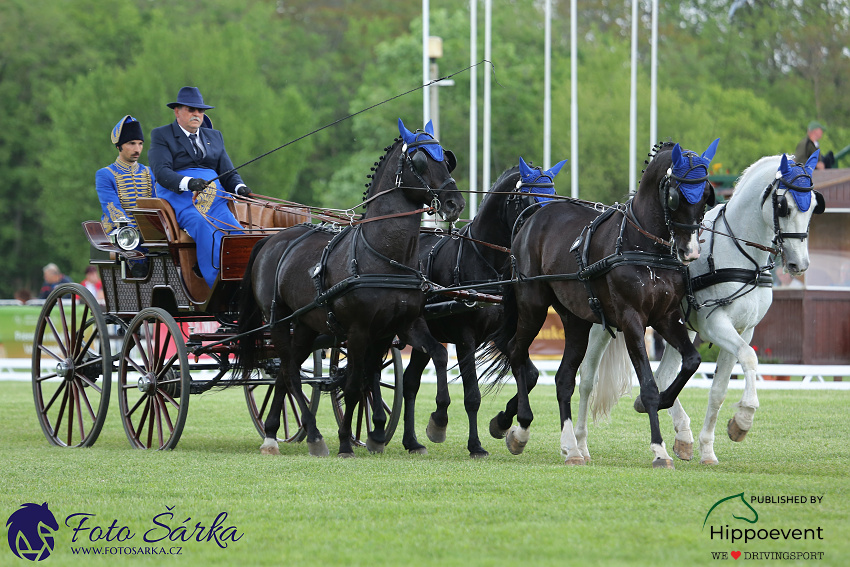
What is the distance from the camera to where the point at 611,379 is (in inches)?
366

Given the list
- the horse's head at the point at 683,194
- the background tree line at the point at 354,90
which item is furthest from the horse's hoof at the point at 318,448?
the background tree line at the point at 354,90

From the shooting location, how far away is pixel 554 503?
6215mm

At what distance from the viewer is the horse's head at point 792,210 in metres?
8.23

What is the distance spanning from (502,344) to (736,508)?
3.83 meters

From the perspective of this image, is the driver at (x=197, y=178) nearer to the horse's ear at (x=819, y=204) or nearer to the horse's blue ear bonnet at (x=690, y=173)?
the horse's blue ear bonnet at (x=690, y=173)

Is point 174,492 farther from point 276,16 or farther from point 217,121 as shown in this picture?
point 276,16

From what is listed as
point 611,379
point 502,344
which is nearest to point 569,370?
point 611,379

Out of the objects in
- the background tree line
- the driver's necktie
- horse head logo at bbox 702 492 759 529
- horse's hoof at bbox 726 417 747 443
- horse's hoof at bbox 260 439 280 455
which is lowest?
horse's hoof at bbox 260 439 280 455

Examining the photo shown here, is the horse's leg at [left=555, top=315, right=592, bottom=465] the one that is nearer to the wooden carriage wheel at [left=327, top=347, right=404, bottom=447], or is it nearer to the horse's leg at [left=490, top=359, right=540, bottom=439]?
the horse's leg at [left=490, top=359, right=540, bottom=439]

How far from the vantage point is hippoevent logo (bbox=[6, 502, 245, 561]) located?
5445 mm

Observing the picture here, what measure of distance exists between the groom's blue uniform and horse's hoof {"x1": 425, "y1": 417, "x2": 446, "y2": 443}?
2161 millimetres

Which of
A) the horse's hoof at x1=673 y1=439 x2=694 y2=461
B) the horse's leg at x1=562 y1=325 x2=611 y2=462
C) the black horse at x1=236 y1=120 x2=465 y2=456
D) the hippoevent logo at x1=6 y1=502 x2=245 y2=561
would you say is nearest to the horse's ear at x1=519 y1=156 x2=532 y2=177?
the black horse at x1=236 y1=120 x2=465 y2=456

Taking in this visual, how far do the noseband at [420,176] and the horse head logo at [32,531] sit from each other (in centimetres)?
343

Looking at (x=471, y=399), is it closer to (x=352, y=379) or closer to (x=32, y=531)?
(x=352, y=379)
